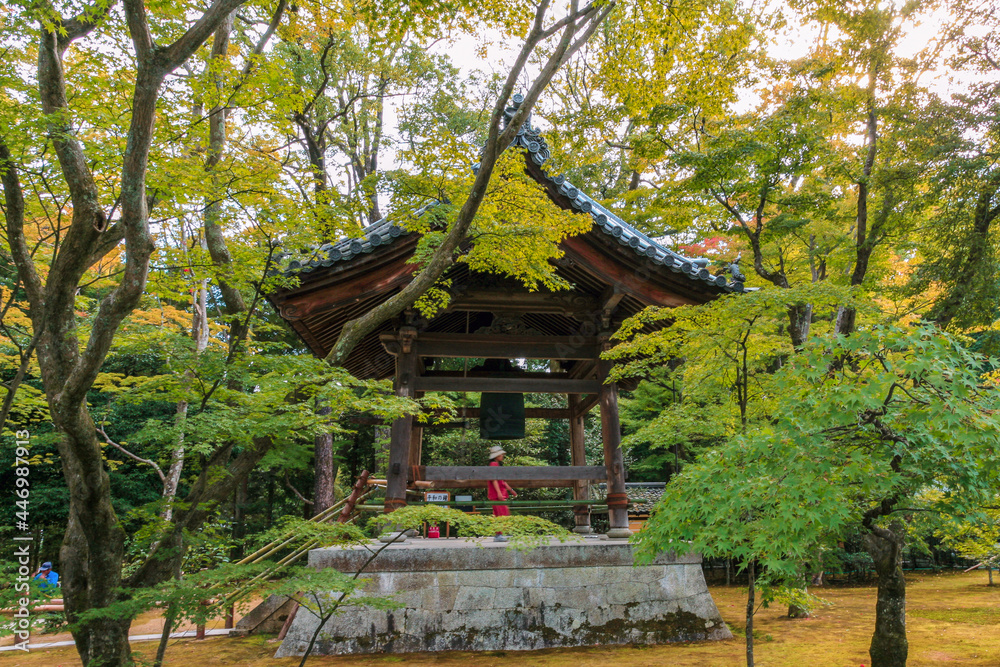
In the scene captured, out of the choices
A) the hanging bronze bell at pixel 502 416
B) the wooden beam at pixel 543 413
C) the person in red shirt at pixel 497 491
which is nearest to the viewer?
the person in red shirt at pixel 497 491

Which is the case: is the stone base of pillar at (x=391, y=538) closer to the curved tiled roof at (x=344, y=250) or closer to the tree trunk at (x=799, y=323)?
the curved tiled roof at (x=344, y=250)

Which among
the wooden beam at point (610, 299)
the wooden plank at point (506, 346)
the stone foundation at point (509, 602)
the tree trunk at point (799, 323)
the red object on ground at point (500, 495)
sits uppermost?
the wooden beam at point (610, 299)

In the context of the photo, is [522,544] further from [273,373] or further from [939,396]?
[939,396]

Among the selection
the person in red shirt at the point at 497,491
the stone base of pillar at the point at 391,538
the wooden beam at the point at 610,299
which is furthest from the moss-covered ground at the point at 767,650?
the wooden beam at the point at 610,299

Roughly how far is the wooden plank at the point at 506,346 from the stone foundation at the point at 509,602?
2.15 metres

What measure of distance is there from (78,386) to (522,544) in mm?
3101

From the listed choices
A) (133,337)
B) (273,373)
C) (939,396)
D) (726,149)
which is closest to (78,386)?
(133,337)

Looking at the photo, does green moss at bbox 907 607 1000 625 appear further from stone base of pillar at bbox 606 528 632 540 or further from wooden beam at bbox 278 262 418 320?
wooden beam at bbox 278 262 418 320

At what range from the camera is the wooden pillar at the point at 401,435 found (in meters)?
6.02

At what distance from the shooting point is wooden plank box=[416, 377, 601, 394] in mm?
6652

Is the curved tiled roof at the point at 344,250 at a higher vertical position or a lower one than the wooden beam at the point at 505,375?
higher

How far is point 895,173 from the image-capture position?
20.4 ft

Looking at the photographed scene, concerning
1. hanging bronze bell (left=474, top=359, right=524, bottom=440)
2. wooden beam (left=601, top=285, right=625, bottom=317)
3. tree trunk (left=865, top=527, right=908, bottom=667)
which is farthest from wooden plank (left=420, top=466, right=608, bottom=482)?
tree trunk (left=865, top=527, right=908, bottom=667)

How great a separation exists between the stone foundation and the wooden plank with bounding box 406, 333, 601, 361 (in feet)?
7.05
